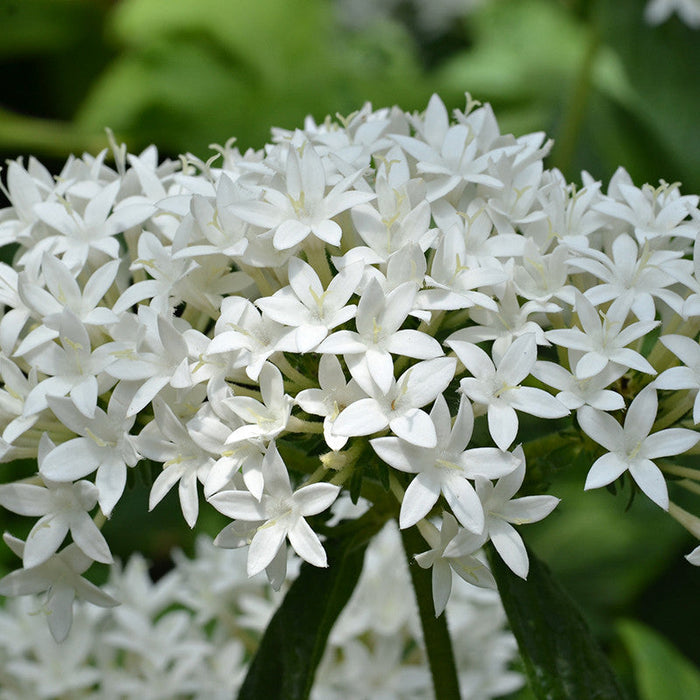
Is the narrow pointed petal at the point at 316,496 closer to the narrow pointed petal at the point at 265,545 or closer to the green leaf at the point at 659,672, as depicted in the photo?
the narrow pointed petal at the point at 265,545

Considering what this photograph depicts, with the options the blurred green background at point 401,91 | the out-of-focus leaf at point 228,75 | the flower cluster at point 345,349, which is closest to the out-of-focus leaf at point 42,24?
the blurred green background at point 401,91

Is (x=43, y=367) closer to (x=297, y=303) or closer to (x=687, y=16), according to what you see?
(x=297, y=303)

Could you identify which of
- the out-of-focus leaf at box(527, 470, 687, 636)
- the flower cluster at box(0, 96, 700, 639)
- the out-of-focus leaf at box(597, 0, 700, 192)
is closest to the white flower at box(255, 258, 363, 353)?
the flower cluster at box(0, 96, 700, 639)

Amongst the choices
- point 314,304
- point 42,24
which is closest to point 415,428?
point 314,304

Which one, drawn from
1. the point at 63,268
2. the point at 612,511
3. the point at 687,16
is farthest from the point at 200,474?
the point at 687,16

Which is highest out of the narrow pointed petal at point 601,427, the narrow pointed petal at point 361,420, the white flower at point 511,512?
the narrow pointed petal at point 361,420

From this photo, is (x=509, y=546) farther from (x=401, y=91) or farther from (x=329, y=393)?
(x=401, y=91)
